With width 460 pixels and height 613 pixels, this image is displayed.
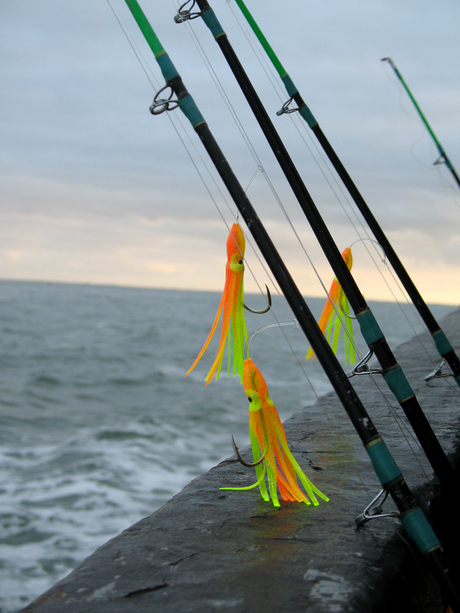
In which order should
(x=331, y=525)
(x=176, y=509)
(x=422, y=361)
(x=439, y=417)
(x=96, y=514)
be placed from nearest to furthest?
(x=331, y=525) → (x=176, y=509) → (x=439, y=417) → (x=422, y=361) → (x=96, y=514)

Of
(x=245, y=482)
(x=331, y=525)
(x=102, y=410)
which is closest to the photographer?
(x=331, y=525)

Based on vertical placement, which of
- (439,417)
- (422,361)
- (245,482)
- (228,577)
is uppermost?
(228,577)

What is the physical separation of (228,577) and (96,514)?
4.30 meters

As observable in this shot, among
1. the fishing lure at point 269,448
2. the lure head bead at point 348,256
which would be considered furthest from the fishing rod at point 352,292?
the lure head bead at point 348,256

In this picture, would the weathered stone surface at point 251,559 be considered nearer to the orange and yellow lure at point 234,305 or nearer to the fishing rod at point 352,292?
the fishing rod at point 352,292

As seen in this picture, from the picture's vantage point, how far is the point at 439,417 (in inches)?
97.7

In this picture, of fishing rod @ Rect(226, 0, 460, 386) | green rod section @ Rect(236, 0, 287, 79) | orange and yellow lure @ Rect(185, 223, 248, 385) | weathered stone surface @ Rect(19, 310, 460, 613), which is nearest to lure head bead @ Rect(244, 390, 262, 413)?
orange and yellow lure @ Rect(185, 223, 248, 385)

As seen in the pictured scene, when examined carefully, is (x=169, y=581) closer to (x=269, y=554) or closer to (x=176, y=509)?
(x=269, y=554)

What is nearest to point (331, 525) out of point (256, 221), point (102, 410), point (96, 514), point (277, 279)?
point (277, 279)

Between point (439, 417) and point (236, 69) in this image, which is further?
point (439, 417)

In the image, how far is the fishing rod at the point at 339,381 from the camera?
1.23 m

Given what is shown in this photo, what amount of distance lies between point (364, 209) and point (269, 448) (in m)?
1.29

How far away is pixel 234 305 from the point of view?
181 cm

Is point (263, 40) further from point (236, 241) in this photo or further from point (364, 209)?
point (236, 241)
